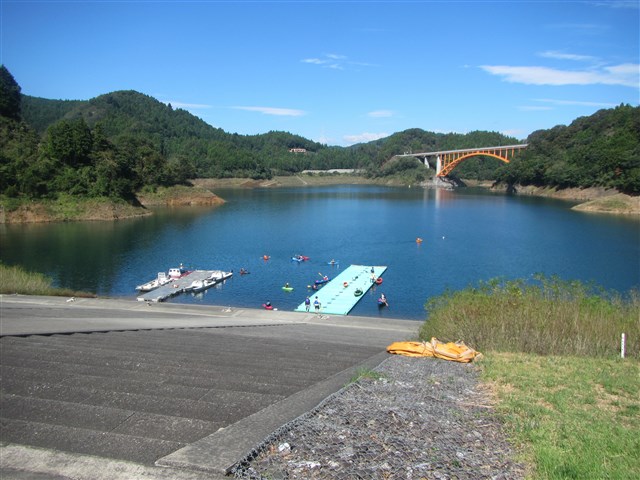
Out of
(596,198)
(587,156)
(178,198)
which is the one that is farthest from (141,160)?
(587,156)

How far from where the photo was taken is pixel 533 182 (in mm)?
116062

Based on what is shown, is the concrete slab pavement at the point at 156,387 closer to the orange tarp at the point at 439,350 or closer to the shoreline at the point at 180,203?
the orange tarp at the point at 439,350

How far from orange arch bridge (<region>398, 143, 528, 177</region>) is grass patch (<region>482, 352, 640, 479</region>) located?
13237 centimetres

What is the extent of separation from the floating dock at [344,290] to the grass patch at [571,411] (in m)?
17.9

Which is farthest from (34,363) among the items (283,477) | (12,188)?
(12,188)

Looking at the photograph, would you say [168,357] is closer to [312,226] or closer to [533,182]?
[312,226]

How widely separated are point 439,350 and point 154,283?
86.7 feet

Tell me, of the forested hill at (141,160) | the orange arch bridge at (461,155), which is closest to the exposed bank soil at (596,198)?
the forested hill at (141,160)

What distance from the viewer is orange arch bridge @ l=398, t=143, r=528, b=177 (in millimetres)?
137625

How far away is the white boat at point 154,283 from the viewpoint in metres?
32.8

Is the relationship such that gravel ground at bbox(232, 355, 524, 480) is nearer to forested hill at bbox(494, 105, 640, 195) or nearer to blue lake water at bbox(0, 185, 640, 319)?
blue lake water at bbox(0, 185, 640, 319)

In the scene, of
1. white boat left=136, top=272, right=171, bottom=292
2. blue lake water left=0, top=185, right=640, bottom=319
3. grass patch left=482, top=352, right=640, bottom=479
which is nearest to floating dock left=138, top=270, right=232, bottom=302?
white boat left=136, top=272, right=171, bottom=292

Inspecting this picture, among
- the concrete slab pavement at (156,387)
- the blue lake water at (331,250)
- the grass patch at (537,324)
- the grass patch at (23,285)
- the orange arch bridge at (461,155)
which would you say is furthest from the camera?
the orange arch bridge at (461,155)

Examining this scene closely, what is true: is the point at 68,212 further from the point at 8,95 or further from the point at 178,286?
the point at 178,286
